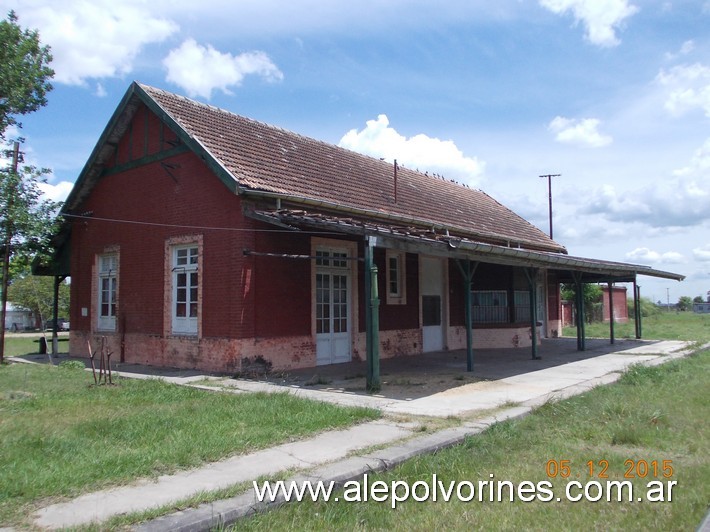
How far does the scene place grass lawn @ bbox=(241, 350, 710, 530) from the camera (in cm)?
430

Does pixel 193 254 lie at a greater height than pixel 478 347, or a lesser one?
greater

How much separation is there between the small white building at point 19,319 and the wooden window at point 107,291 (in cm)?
4581

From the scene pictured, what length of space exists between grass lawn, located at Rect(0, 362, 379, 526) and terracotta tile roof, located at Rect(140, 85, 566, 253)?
466cm

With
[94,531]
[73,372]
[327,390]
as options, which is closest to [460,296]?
[327,390]

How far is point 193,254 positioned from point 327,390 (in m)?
5.28

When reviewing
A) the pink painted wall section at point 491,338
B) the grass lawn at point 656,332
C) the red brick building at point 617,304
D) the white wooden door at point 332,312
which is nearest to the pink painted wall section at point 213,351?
the white wooden door at point 332,312

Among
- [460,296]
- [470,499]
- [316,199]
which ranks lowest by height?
[470,499]

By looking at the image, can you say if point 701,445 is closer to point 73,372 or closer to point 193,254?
point 193,254

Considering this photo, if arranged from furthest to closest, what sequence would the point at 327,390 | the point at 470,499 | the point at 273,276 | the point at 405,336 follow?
the point at 405,336
the point at 273,276
the point at 327,390
the point at 470,499

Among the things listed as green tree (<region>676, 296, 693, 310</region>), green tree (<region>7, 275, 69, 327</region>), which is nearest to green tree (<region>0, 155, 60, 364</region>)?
green tree (<region>7, 275, 69, 327</region>)

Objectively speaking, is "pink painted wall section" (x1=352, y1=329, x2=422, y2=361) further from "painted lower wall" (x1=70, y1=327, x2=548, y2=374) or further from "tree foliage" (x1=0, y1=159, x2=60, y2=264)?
"tree foliage" (x1=0, y1=159, x2=60, y2=264)

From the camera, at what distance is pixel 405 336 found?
16.2 m

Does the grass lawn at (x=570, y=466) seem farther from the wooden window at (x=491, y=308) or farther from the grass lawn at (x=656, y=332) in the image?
the grass lawn at (x=656, y=332)

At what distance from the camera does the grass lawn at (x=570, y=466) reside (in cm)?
430
